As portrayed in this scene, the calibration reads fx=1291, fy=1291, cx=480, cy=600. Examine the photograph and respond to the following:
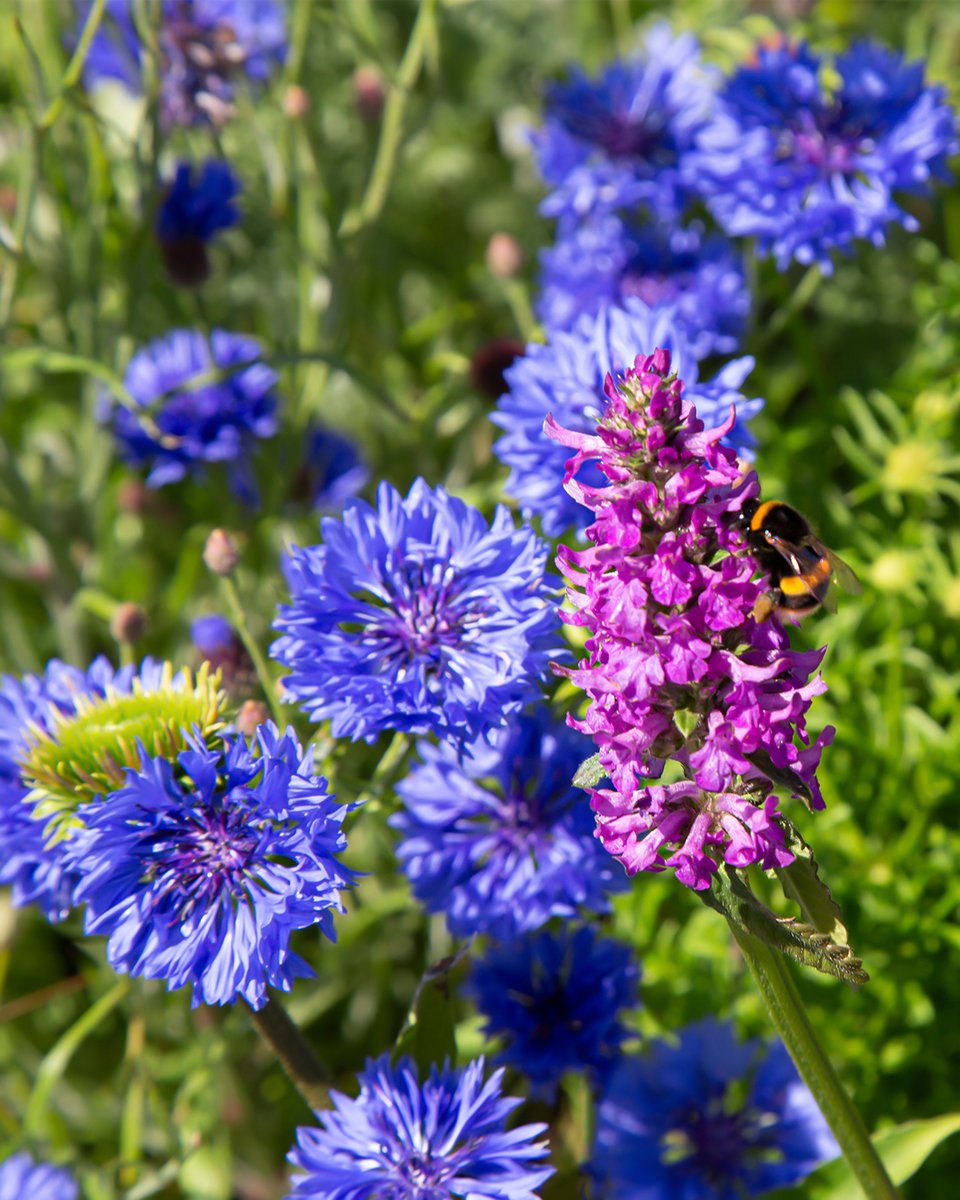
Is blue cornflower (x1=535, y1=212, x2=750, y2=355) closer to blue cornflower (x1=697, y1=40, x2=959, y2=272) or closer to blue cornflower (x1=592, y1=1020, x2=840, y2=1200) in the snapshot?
blue cornflower (x1=697, y1=40, x2=959, y2=272)

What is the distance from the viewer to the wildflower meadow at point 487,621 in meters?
0.64

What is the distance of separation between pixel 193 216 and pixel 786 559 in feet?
2.94

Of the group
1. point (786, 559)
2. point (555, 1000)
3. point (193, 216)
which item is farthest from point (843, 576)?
point (193, 216)

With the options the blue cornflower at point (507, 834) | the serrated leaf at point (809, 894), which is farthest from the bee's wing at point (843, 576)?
the blue cornflower at point (507, 834)

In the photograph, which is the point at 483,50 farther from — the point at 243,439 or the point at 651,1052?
the point at 651,1052

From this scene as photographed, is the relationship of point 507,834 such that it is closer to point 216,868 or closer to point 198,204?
point 216,868

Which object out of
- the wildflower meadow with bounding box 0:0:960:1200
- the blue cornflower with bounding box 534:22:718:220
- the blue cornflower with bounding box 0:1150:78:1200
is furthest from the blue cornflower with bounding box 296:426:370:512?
the blue cornflower with bounding box 0:1150:78:1200

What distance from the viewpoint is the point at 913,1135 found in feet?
2.74

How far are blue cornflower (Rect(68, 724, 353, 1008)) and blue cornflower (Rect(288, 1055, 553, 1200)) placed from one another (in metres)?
0.12

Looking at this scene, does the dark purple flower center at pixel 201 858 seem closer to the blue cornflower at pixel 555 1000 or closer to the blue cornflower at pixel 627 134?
the blue cornflower at pixel 555 1000

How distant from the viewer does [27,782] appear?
819mm

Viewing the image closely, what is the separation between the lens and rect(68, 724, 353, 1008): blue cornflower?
675 mm

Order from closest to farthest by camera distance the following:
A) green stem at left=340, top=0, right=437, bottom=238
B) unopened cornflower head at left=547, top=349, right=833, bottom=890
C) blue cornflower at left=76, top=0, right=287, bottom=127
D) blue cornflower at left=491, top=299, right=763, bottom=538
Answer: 1. unopened cornflower head at left=547, top=349, right=833, bottom=890
2. blue cornflower at left=491, top=299, right=763, bottom=538
3. green stem at left=340, top=0, right=437, bottom=238
4. blue cornflower at left=76, top=0, right=287, bottom=127

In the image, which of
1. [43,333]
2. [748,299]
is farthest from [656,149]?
[43,333]
